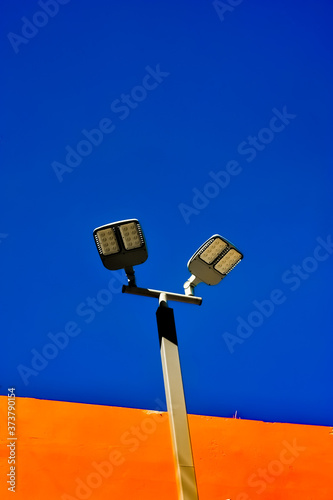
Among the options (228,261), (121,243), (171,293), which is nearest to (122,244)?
(121,243)

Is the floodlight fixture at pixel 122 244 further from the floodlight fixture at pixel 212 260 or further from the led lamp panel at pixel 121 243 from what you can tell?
the floodlight fixture at pixel 212 260

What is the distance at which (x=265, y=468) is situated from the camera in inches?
167

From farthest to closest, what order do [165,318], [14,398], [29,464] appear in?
[14,398]
[29,464]
[165,318]

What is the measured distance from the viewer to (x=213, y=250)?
3262 millimetres

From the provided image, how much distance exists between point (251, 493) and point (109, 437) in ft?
4.80

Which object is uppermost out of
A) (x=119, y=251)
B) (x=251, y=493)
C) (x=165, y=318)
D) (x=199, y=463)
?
(x=119, y=251)

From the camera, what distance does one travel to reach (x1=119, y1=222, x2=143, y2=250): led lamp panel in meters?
2.98

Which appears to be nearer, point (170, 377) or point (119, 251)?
point (170, 377)

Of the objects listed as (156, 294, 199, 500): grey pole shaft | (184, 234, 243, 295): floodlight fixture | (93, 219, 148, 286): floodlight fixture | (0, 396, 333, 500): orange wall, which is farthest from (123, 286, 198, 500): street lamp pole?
(0, 396, 333, 500): orange wall

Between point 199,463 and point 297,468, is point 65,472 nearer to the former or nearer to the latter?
point 199,463

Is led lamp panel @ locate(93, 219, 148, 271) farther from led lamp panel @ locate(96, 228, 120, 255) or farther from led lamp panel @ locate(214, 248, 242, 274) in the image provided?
led lamp panel @ locate(214, 248, 242, 274)

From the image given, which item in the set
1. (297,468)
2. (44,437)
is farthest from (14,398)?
(297,468)

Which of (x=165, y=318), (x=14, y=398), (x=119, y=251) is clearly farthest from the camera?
(x=14, y=398)

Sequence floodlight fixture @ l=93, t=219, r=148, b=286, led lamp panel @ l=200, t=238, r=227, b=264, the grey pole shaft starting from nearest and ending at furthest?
the grey pole shaft → floodlight fixture @ l=93, t=219, r=148, b=286 → led lamp panel @ l=200, t=238, r=227, b=264
